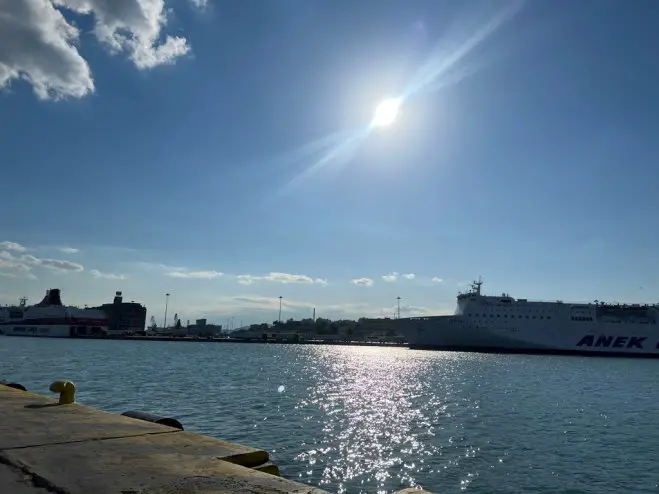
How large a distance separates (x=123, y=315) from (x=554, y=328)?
154956mm

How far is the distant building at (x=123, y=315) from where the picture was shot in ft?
622

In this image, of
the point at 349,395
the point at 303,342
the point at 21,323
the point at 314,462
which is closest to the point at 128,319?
the point at 21,323

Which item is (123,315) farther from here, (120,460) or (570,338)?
(120,460)

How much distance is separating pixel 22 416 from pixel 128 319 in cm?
19805

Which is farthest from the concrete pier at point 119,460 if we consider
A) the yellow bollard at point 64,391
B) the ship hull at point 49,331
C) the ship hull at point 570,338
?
the ship hull at point 49,331

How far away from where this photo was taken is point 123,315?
7505 inches

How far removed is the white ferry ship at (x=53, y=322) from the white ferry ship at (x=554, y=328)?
4269 inches

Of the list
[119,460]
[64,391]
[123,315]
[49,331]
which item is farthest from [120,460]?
[123,315]

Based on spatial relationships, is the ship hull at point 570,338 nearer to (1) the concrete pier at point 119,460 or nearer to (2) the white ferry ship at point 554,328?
(2) the white ferry ship at point 554,328

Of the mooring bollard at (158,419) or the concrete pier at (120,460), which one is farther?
the mooring bollard at (158,419)

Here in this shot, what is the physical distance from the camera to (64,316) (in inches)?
5684

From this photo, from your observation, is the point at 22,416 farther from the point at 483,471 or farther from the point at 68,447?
the point at 483,471

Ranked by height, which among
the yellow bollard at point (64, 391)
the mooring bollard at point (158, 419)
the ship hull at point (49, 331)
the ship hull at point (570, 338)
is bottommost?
the mooring bollard at point (158, 419)

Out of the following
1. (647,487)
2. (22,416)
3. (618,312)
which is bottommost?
(647,487)
